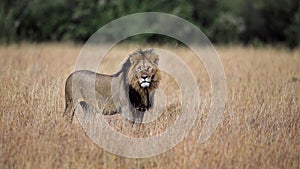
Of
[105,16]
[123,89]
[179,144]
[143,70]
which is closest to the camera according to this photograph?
→ [179,144]

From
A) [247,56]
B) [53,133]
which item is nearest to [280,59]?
[247,56]

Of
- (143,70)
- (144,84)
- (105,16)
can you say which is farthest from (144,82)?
(105,16)

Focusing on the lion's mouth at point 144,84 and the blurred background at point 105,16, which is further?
the blurred background at point 105,16

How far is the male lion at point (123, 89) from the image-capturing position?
595 centimetres

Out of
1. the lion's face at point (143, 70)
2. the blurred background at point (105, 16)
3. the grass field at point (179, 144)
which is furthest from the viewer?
the blurred background at point (105, 16)

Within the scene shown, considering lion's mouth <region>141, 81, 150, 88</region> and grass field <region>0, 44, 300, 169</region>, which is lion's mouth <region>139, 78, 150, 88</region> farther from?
grass field <region>0, 44, 300, 169</region>

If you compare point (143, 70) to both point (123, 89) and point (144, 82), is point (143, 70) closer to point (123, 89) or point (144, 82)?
point (144, 82)

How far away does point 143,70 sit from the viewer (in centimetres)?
592

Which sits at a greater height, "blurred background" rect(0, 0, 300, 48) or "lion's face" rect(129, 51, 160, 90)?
"blurred background" rect(0, 0, 300, 48)

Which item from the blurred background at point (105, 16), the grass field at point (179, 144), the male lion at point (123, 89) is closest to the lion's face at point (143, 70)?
the male lion at point (123, 89)

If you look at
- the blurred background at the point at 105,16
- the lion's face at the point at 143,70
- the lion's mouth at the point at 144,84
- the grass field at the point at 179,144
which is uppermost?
the blurred background at the point at 105,16

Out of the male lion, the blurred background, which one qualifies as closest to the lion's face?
the male lion

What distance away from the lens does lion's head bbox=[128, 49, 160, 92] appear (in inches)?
232

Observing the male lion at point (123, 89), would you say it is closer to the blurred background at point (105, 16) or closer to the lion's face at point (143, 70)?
the lion's face at point (143, 70)
